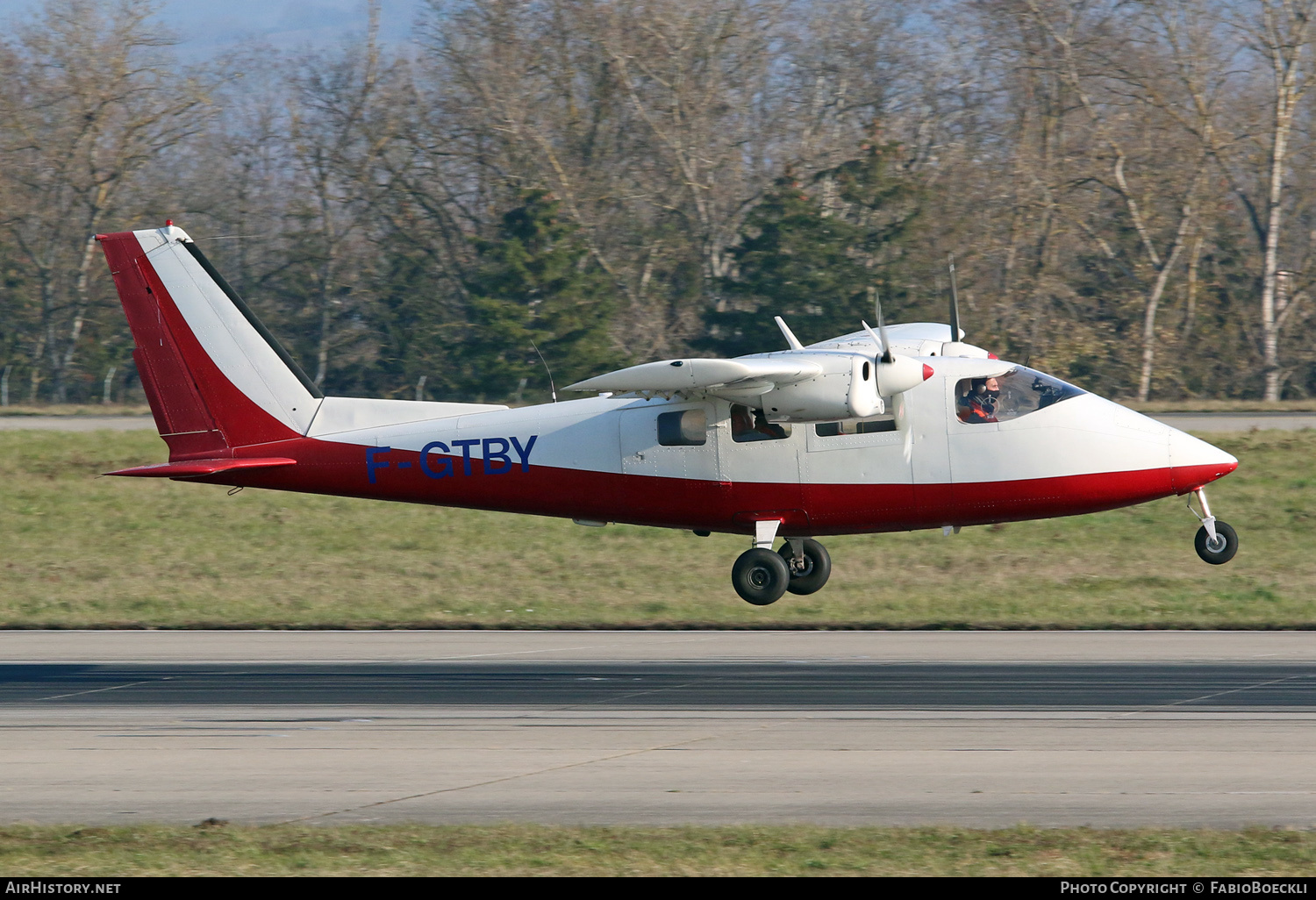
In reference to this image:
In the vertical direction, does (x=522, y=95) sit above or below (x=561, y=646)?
above

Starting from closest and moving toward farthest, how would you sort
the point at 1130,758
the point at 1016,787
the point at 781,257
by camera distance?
the point at 1016,787 → the point at 1130,758 → the point at 781,257

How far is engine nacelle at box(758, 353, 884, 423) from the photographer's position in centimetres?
1812

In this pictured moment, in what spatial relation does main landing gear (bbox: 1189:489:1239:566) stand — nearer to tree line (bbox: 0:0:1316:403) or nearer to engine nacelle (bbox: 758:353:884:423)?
engine nacelle (bbox: 758:353:884:423)

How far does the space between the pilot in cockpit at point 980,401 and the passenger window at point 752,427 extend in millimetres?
2349

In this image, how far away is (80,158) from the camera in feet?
175

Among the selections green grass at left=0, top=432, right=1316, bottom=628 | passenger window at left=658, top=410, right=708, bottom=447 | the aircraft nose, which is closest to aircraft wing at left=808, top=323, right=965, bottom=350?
passenger window at left=658, top=410, right=708, bottom=447

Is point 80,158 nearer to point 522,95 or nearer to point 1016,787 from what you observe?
point 522,95

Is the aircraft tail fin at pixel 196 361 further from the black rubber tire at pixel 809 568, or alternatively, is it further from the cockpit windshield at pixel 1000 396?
the cockpit windshield at pixel 1000 396

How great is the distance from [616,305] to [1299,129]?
25310 millimetres

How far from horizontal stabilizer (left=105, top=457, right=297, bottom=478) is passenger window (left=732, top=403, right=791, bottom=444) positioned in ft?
21.2

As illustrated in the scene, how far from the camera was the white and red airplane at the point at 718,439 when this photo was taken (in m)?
18.4

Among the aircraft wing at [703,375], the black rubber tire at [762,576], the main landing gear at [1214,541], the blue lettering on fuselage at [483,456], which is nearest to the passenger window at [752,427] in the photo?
the aircraft wing at [703,375]

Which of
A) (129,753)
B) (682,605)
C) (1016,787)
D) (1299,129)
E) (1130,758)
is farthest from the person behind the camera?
(1299,129)

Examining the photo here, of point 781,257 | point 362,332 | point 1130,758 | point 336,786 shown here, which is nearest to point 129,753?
point 336,786
